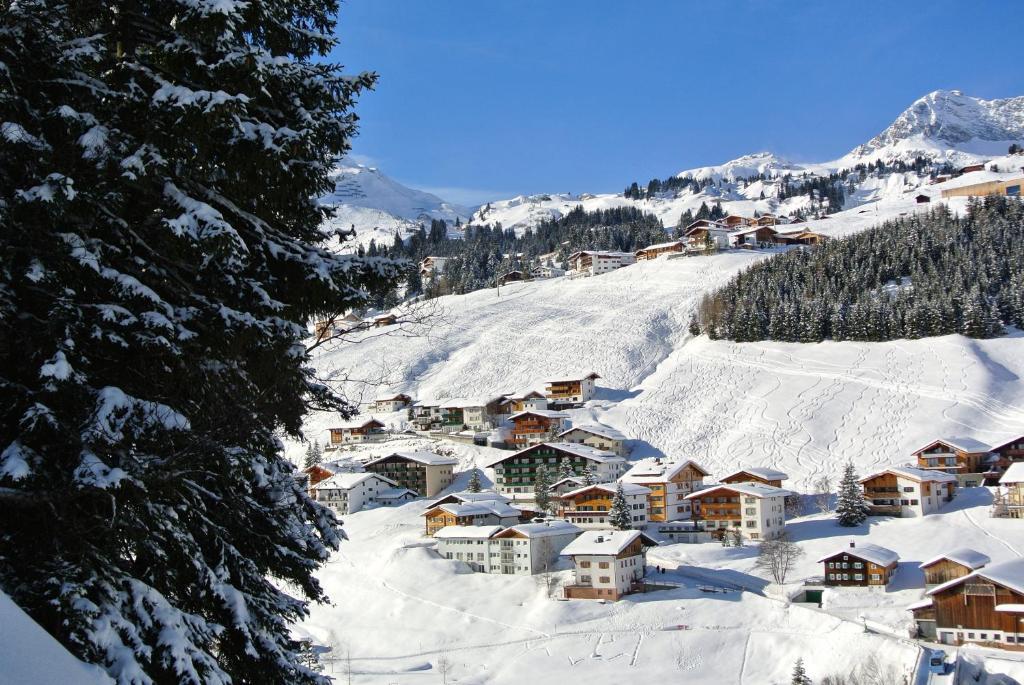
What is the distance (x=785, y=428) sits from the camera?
6756cm

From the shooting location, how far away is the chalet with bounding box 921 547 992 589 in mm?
37844

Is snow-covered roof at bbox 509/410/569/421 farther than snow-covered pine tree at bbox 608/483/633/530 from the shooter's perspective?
Yes

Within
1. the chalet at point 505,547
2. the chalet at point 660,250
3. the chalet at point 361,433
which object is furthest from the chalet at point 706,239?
the chalet at point 505,547

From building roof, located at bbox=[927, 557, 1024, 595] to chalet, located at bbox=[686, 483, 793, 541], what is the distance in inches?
544

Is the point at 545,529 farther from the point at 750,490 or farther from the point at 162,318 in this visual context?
the point at 162,318

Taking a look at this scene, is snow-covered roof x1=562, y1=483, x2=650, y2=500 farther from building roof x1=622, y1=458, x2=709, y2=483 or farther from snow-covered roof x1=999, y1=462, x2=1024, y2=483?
snow-covered roof x1=999, y1=462, x2=1024, y2=483

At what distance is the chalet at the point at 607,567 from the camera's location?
135 ft

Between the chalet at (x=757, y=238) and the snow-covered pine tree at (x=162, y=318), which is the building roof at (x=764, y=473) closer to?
the snow-covered pine tree at (x=162, y=318)

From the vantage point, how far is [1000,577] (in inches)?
1403

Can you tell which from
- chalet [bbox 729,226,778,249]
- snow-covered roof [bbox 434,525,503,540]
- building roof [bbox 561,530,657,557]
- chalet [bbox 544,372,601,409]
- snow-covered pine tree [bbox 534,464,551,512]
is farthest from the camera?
chalet [bbox 729,226,778,249]

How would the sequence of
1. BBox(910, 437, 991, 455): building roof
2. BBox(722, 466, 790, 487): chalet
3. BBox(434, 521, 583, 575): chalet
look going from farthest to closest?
BBox(910, 437, 991, 455): building roof
BBox(722, 466, 790, 487): chalet
BBox(434, 521, 583, 575): chalet

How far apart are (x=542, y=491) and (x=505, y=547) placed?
1354 cm

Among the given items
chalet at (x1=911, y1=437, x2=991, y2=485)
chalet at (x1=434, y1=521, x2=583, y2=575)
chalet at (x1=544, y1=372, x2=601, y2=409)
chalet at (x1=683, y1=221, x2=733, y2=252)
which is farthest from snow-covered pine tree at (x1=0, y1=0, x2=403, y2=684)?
chalet at (x1=683, y1=221, x2=733, y2=252)

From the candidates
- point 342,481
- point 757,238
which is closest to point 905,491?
point 342,481
